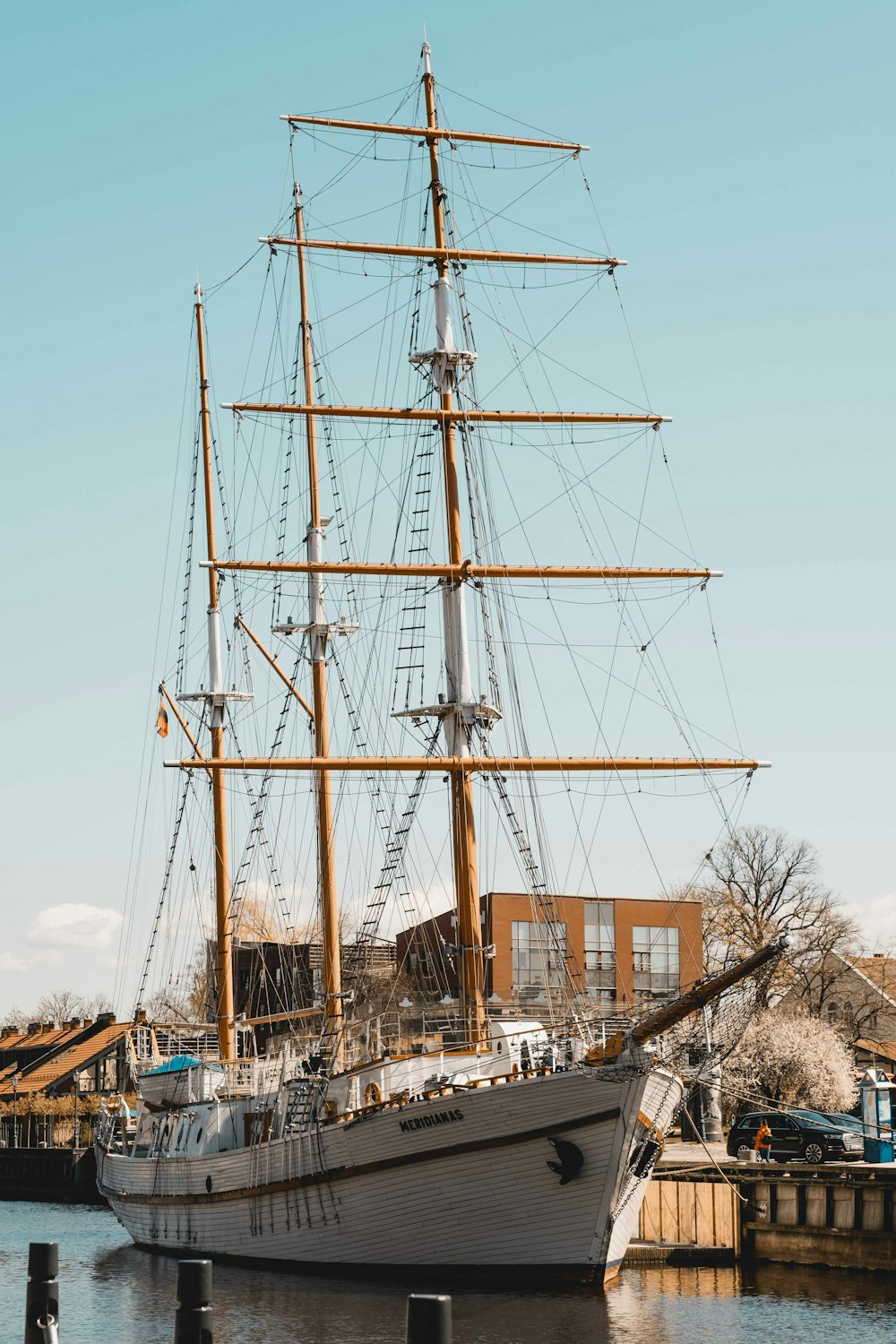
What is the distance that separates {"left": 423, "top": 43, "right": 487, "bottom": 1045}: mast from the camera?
31.7 metres

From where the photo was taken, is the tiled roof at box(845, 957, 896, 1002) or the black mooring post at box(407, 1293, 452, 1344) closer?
the black mooring post at box(407, 1293, 452, 1344)

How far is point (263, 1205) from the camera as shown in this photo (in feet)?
101

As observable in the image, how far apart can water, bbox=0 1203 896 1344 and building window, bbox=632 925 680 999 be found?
2778 centimetres

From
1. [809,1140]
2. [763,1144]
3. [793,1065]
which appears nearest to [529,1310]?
[763,1144]

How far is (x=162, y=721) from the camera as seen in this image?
48.8 metres

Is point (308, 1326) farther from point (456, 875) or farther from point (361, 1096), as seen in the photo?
point (456, 875)

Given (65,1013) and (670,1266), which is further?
(65,1013)

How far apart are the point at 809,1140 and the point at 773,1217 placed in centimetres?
546

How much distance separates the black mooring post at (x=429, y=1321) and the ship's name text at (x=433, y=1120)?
59.6ft

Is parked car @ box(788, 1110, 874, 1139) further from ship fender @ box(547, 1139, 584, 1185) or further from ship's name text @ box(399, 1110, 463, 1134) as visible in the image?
ship's name text @ box(399, 1110, 463, 1134)

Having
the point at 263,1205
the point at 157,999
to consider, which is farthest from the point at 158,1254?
the point at 157,999

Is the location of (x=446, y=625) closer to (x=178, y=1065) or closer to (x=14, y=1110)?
(x=178, y=1065)

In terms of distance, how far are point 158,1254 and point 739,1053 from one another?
1109 inches

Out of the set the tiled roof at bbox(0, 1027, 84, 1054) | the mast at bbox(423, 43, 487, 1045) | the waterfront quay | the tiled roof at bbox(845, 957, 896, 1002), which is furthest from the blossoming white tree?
the tiled roof at bbox(0, 1027, 84, 1054)
